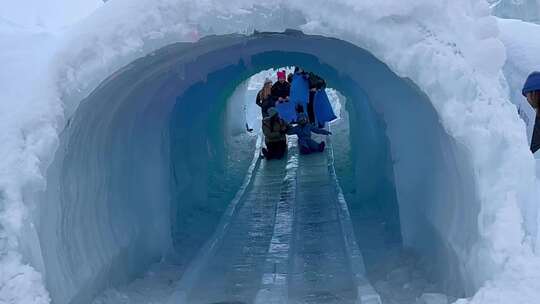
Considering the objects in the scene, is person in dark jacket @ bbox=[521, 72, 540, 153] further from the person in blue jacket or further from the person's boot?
the person's boot

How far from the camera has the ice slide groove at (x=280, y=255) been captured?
5402mm

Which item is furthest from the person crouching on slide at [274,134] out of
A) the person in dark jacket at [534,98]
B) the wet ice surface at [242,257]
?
the person in dark jacket at [534,98]

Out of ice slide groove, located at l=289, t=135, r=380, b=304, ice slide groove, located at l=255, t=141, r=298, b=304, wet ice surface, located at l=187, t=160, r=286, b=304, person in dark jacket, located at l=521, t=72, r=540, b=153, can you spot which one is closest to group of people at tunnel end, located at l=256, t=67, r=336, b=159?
ice slide groove, located at l=255, t=141, r=298, b=304

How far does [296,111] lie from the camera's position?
11.9m

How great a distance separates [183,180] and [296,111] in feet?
14.3

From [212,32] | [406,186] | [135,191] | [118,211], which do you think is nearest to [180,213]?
[135,191]

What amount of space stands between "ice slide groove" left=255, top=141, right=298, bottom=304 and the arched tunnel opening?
2.31 ft

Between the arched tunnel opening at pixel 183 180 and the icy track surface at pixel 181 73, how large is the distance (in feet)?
0.07

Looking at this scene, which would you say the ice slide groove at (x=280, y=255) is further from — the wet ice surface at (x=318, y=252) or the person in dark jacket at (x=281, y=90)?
the person in dark jacket at (x=281, y=90)

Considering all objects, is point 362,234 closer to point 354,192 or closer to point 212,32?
point 354,192

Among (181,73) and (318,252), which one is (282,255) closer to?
(318,252)

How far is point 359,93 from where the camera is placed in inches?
359

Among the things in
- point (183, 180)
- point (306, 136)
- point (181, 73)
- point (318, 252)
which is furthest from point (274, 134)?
point (181, 73)

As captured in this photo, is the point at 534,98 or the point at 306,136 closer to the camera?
the point at 534,98
